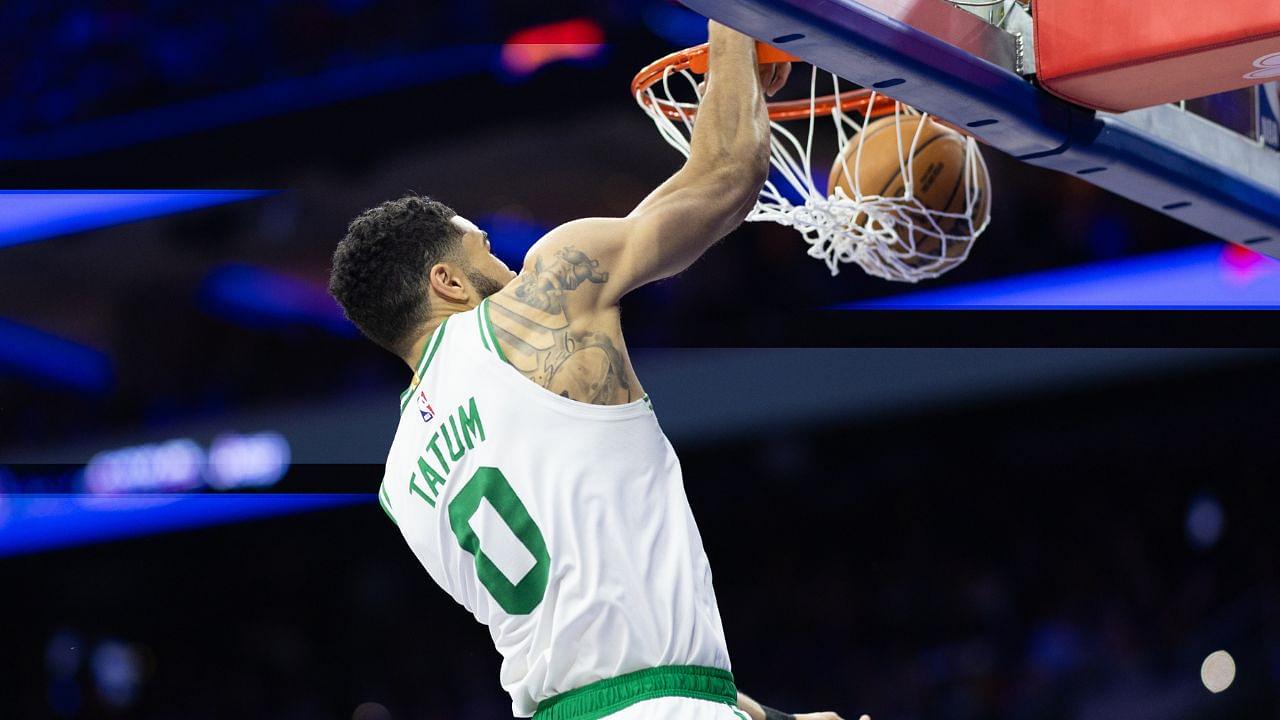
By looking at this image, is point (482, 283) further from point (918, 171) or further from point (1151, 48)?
point (918, 171)

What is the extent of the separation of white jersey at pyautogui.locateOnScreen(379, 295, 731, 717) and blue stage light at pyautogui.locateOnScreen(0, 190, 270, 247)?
12.1 ft

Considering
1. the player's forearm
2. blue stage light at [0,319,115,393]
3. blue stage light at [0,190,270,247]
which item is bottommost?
the player's forearm

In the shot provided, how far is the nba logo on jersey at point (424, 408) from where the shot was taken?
7.20 ft

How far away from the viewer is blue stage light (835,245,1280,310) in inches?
224

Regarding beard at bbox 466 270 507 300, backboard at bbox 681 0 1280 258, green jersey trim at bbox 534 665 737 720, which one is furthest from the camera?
beard at bbox 466 270 507 300

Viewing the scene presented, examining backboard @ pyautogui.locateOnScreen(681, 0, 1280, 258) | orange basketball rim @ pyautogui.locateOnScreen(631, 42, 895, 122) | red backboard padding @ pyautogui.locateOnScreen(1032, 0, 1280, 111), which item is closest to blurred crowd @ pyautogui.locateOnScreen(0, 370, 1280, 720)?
orange basketball rim @ pyautogui.locateOnScreen(631, 42, 895, 122)

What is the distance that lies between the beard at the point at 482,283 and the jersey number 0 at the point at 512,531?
1.25 ft

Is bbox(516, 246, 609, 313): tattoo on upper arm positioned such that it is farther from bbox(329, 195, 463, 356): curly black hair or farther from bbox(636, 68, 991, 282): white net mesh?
bbox(636, 68, 991, 282): white net mesh

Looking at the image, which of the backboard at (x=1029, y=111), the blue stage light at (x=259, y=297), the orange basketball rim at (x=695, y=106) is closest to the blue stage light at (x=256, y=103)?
the blue stage light at (x=259, y=297)

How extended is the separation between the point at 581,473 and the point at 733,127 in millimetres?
610

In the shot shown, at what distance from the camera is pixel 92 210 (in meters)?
5.50

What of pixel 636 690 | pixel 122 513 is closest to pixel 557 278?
pixel 636 690

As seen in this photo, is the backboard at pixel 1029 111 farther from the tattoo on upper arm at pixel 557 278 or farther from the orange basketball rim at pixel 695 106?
the tattoo on upper arm at pixel 557 278

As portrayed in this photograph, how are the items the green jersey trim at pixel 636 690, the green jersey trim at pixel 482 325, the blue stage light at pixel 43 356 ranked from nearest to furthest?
the green jersey trim at pixel 636 690
the green jersey trim at pixel 482 325
the blue stage light at pixel 43 356
